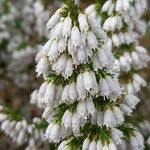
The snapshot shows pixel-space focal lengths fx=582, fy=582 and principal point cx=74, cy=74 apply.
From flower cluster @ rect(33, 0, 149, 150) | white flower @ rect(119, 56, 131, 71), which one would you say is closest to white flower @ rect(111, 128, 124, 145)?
flower cluster @ rect(33, 0, 149, 150)

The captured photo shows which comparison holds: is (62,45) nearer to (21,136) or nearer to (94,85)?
(94,85)

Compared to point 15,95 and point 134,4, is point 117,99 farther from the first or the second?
point 15,95

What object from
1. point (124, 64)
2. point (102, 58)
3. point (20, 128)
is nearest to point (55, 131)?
point (102, 58)

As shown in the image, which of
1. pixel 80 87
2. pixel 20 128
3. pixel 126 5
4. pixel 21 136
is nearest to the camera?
pixel 80 87

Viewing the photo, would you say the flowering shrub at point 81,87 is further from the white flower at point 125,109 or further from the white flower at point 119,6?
the white flower at point 119,6

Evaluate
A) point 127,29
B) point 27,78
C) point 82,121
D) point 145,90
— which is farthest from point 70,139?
point 27,78

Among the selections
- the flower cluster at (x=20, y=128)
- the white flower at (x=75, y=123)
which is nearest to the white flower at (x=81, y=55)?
the white flower at (x=75, y=123)
